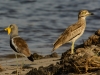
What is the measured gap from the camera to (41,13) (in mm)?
18453

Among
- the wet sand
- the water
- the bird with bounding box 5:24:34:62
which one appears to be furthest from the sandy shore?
the water

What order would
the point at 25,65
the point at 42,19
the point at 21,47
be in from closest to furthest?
the point at 21,47 → the point at 25,65 → the point at 42,19

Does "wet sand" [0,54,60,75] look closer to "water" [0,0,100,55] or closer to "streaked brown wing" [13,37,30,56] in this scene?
"streaked brown wing" [13,37,30,56]

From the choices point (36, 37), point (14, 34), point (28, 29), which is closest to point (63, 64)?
point (14, 34)

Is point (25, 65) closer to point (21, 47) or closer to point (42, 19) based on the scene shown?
point (21, 47)

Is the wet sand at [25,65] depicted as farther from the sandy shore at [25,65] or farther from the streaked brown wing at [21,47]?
the streaked brown wing at [21,47]

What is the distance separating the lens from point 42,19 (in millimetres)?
17250

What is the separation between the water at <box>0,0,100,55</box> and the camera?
13.3 m

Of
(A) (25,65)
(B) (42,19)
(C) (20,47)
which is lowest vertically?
(A) (25,65)

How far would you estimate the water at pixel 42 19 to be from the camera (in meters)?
13.3

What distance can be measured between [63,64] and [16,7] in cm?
1265

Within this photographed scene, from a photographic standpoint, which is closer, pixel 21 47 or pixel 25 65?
pixel 21 47

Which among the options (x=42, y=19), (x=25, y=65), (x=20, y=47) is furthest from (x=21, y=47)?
(x=42, y=19)

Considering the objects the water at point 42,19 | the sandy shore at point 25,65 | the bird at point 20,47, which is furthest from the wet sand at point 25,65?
the water at point 42,19
